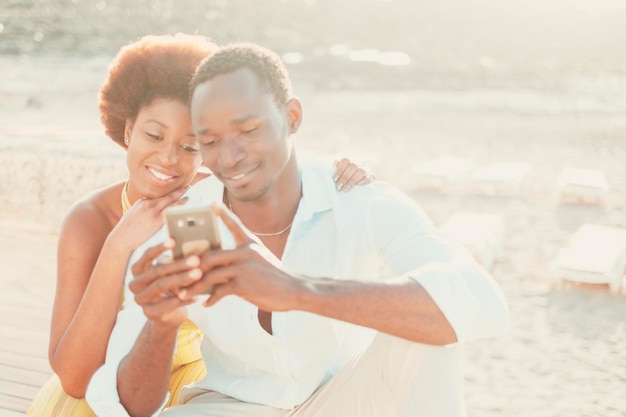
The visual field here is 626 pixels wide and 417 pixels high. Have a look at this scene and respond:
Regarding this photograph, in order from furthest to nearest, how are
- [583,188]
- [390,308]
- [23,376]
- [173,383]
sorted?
[583,188], [23,376], [173,383], [390,308]

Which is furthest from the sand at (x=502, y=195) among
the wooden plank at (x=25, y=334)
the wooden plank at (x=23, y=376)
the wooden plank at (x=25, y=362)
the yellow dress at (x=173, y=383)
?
the yellow dress at (x=173, y=383)

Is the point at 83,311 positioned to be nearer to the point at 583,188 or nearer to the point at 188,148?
the point at 188,148

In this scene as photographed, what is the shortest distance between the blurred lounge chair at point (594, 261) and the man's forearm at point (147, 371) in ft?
16.0

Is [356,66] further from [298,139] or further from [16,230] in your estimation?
[16,230]

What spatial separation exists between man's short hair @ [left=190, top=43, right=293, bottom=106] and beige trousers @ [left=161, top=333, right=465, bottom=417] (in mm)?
944

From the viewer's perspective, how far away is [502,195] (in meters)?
10.8

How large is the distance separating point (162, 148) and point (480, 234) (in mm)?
5030

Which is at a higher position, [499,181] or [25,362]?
[25,362]

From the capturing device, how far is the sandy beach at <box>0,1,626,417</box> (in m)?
5.14

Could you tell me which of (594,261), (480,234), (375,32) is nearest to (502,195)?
(480,234)

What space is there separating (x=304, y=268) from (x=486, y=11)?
39.2 metres

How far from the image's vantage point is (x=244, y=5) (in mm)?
41906

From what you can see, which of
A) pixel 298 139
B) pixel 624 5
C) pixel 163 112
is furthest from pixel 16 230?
pixel 624 5

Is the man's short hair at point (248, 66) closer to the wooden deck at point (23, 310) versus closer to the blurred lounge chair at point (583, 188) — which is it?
the wooden deck at point (23, 310)
